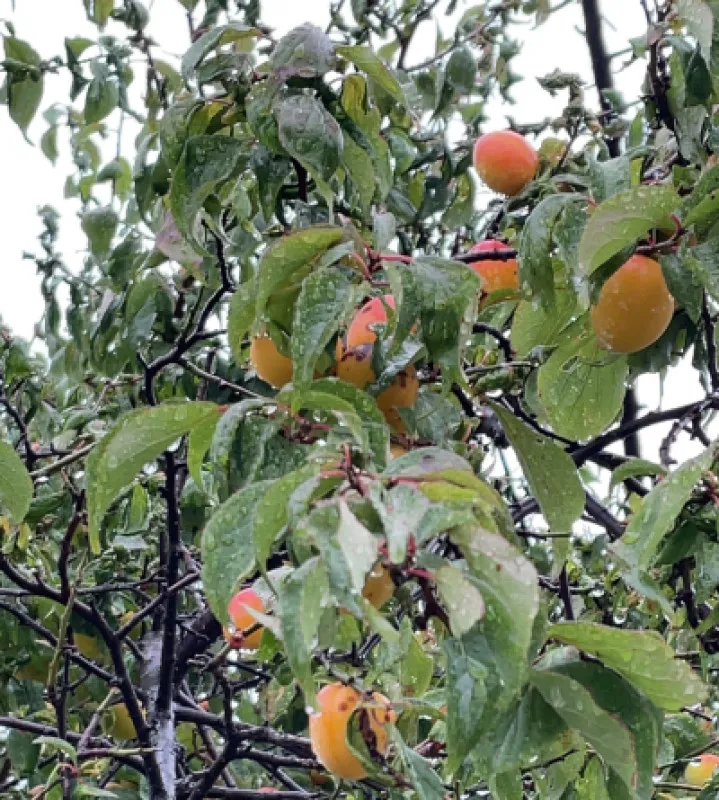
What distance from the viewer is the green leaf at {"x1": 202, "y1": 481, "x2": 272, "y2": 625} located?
2.27ft

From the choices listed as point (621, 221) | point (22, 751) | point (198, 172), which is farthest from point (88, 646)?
point (621, 221)

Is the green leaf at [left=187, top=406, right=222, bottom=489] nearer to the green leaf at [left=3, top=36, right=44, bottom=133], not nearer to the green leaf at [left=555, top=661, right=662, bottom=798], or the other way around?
the green leaf at [left=555, top=661, right=662, bottom=798]

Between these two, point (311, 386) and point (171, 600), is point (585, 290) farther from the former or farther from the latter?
point (171, 600)

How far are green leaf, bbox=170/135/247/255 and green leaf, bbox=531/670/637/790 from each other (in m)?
0.53

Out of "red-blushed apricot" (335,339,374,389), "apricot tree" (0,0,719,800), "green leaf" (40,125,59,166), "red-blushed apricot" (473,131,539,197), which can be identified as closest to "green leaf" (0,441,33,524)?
"apricot tree" (0,0,719,800)

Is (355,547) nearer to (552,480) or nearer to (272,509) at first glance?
(272,509)

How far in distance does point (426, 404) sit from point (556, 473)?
0.13m

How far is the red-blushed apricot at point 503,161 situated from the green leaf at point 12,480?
862 mm

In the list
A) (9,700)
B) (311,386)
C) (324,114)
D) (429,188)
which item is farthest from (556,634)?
(9,700)

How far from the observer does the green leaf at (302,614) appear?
573 mm

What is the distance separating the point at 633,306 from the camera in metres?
1.00

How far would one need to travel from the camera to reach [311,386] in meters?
0.79

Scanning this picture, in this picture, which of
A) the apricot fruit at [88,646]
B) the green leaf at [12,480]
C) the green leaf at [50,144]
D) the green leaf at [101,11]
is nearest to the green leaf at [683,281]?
the green leaf at [12,480]

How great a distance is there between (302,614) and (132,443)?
28 cm
